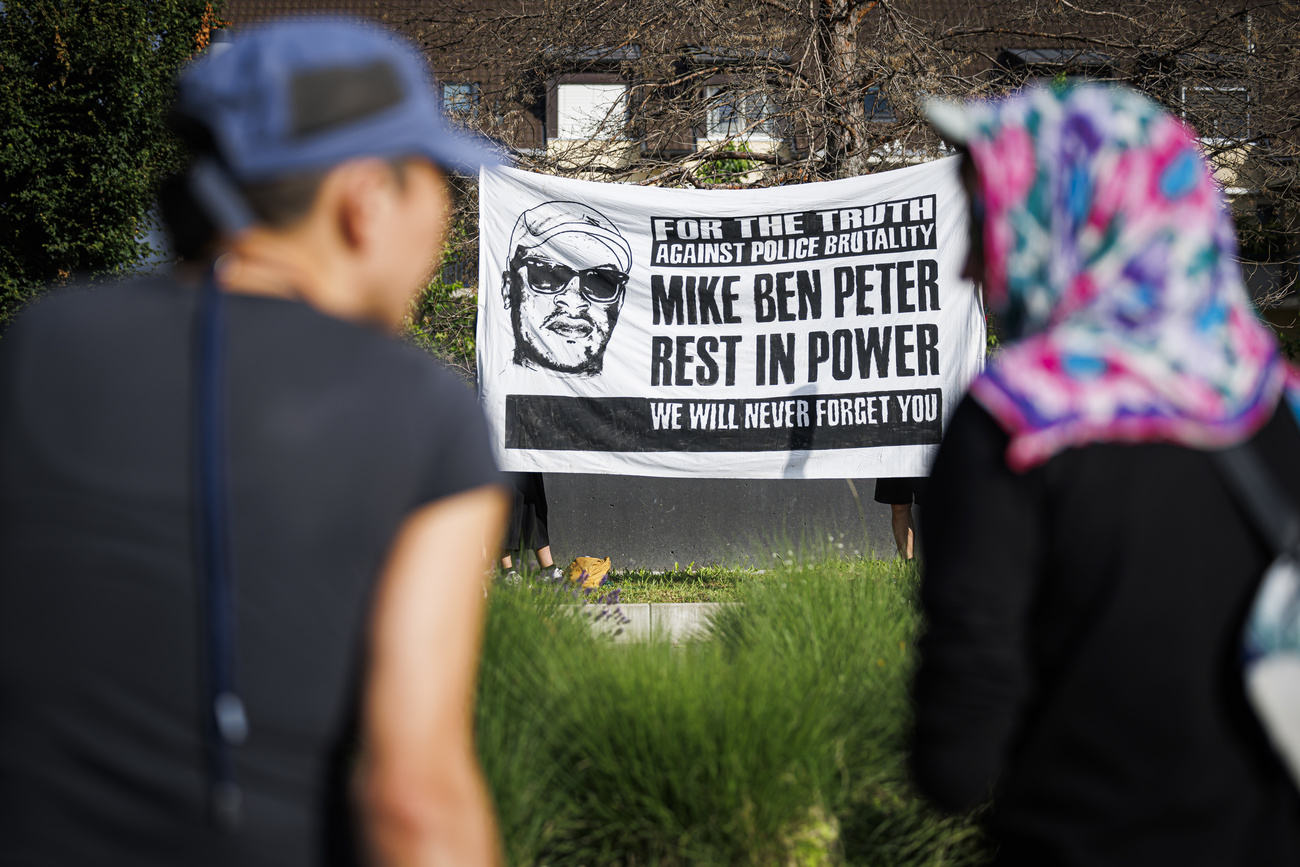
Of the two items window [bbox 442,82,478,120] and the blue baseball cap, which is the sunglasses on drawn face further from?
the blue baseball cap

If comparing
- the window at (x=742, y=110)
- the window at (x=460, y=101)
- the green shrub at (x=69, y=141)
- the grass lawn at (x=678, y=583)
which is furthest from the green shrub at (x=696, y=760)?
the green shrub at (x=69, y=141)

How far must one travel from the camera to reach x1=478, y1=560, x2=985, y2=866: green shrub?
95.2 inches

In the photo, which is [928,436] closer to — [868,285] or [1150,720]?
[868,285]

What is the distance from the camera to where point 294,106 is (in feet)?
3.04

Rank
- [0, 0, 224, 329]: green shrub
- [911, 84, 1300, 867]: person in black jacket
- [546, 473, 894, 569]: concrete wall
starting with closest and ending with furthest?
[911, 84, 1300, 867]: person in black jacket, [546, 473, 894, 569]: concrete wall, [0, 0, 224, 329]: green shrub

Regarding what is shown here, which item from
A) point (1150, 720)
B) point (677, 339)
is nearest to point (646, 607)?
point (677, 339)

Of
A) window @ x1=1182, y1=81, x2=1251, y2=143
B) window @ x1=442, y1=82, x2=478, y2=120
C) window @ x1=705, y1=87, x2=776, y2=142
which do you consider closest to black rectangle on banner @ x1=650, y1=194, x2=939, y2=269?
window @ x1=705, y1=87, x2=776, y2=142

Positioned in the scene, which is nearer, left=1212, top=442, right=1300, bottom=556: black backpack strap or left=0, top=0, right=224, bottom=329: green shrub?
left=1212, top=442, right=1300, bottom=556: black backpack strap

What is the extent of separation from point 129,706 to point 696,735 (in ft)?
5.71

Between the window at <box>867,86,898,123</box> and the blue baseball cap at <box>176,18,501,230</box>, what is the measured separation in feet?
27.5

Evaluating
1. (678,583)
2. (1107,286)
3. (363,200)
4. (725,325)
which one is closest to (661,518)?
(678,583)

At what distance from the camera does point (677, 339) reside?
20.2 feet

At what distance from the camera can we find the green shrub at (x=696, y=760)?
242 centimetres

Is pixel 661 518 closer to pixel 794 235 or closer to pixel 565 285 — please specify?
pixel 565 285
